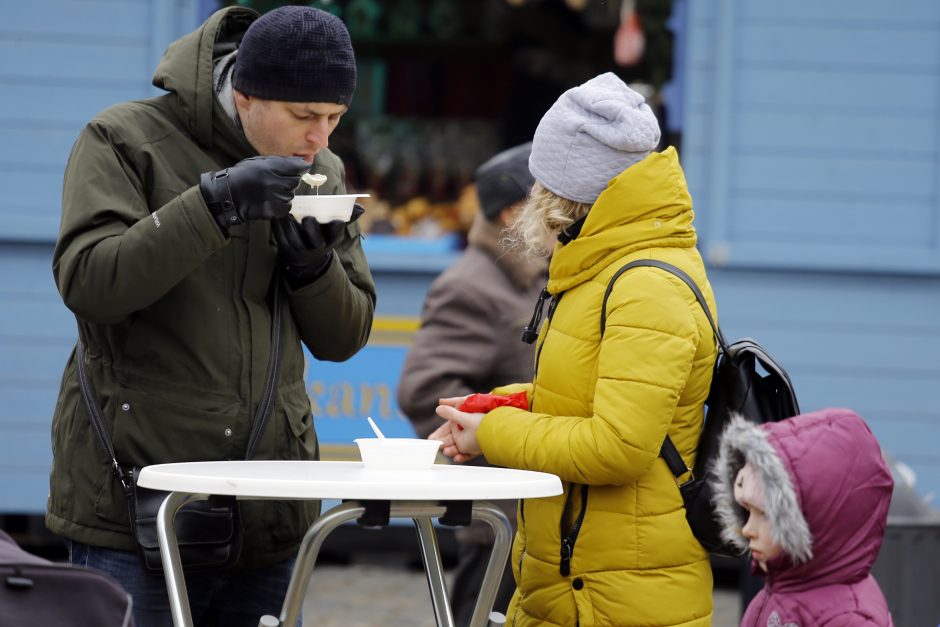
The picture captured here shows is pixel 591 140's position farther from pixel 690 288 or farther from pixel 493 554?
pixel 493 554

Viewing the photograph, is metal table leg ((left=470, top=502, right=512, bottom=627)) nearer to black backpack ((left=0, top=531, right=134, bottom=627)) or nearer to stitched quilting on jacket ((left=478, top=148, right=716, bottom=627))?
stitched quilting on jacket ((left=478, top=148, right=716, bottom=627))

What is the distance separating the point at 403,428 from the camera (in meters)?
6.10

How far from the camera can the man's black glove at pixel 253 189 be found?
2438 millimetres

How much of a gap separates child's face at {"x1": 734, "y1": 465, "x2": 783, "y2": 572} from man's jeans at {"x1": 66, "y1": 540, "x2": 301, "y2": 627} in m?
0.96

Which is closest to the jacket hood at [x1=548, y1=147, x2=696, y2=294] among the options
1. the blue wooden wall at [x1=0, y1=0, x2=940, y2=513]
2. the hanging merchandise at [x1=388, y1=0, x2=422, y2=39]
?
the blue wooden wall at [x1=0, y1=0, x2=940, y2=513]

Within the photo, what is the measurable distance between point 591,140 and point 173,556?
1113mm

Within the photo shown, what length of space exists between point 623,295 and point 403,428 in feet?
12.0

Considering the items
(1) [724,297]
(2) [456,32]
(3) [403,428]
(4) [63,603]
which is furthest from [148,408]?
(2) [456,32]

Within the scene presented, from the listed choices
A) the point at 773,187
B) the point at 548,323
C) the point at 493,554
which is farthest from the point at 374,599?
the point at 493,554

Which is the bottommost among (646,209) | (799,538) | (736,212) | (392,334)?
(392,334)

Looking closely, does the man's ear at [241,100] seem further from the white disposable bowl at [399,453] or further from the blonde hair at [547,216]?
the white disposable bowl at [399,453]

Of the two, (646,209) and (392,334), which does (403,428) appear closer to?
(392,334)

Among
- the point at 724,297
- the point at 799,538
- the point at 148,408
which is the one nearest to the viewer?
the point at 799,538

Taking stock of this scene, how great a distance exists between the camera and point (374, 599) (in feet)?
19.7
